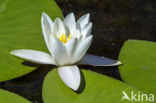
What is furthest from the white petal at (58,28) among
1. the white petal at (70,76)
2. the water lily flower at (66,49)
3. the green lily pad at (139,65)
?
the green lily pad at (139,65)

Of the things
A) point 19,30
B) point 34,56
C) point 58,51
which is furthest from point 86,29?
point 19,30

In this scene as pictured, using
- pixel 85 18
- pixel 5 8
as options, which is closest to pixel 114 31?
pixel 85 18

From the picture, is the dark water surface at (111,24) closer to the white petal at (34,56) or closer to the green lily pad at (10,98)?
the white petal at (34,56)

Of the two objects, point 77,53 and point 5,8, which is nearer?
point 77,53

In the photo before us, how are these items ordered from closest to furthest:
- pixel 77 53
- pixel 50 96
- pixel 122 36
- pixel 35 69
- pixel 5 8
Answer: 1. pixel 50 96
2. pixel 77 53
3. pixel 35 69
4. pixel 5 8
5. pixel 122 36

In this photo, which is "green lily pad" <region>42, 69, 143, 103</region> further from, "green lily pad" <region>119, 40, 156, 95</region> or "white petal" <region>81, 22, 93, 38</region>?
"white petal" <region>81, 22, 93, 38</region>

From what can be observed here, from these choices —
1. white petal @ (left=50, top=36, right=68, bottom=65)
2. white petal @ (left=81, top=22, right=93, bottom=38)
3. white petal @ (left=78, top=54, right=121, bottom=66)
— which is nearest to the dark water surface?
white petal @ (left=78, top=54, right=121, bottom=66)

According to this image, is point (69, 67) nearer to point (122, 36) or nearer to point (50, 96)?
point (50, 96)
